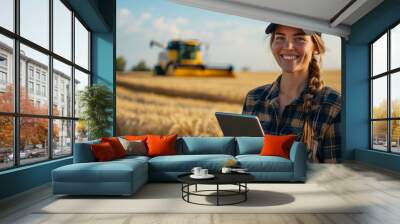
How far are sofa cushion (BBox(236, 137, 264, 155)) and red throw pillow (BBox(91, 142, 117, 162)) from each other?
229 centimetres

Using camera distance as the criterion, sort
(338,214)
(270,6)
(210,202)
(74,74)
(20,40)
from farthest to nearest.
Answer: (270,6), (74,74), (20,40), (210,202), (338,214)

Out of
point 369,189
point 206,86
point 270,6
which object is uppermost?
point 270,6

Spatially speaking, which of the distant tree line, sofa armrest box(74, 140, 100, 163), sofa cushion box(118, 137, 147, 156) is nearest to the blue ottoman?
sofa armrest box(74, 140, 100, 163)

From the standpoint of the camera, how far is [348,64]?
990 centimetres

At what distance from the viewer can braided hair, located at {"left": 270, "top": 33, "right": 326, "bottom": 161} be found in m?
9.65

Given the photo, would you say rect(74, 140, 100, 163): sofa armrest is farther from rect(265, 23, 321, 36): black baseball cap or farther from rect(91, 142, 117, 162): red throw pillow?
rect(265, 23, 321, 36): black baseball cap

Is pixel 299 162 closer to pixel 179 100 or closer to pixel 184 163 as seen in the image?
pixel 184 163

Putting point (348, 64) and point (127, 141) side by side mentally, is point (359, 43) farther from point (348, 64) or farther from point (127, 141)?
point (127, 141)

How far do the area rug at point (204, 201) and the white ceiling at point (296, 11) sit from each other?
14.1 feet

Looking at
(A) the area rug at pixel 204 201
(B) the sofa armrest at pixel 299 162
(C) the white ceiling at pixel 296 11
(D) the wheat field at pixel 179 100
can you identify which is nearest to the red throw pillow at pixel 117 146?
(A) the area rug at pixel 204 201

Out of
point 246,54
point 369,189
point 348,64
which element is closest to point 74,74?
point 246,54

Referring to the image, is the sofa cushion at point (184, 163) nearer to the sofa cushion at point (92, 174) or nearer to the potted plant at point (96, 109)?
the sofa cushion at point (92, 174)

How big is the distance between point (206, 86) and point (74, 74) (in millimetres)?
3400

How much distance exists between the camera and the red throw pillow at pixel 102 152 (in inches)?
231
